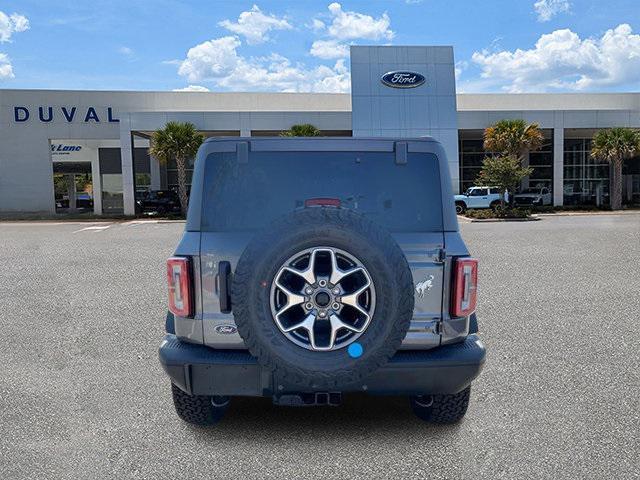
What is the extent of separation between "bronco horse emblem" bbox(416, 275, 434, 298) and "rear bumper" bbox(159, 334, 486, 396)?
1.25 feet

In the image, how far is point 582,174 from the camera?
42938mm

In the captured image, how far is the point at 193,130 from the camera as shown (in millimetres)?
31500

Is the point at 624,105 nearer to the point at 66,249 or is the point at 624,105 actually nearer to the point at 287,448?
the point at 66,249

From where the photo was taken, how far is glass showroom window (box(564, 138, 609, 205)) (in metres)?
41.7

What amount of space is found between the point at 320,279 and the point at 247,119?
102 feet

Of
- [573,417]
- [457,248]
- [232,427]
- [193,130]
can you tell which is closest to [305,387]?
[232,427]

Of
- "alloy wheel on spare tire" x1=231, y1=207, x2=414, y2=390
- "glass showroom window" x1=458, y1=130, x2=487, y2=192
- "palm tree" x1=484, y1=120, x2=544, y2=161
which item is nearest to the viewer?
"alloy wheel on spare tire" x1=231, y1=207, x2=414, y2=390

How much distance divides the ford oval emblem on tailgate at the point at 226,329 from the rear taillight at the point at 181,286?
194 millimetres

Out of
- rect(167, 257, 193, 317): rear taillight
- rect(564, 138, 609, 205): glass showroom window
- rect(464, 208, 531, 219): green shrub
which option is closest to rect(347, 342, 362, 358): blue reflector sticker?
rect(167, 257, 193, 317): rear taillight

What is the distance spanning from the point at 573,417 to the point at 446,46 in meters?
35.8

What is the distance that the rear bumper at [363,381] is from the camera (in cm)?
316

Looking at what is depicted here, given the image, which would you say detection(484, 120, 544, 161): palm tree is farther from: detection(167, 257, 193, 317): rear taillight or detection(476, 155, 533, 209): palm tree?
detection(167, 257, 193, 317): rear taillight

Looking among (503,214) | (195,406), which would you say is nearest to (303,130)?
(503,214)

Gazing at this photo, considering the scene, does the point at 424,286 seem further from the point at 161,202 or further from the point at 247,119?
the point at 161,202
